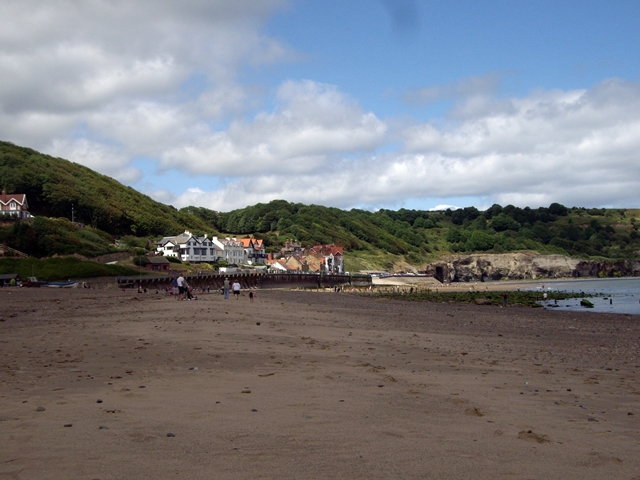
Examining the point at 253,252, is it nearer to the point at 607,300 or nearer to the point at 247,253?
the point at 247,253

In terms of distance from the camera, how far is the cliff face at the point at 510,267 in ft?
548

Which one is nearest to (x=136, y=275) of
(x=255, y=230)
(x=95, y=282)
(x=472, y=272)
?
(x=95, y=282)

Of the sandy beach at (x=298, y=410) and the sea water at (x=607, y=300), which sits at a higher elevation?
the sandy beach at (x=298, y=410)

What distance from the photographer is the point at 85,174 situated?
14562 centimetres

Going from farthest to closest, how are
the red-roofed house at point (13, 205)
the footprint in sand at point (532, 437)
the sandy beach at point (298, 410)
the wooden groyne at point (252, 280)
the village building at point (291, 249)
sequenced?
the village building at point (291, 249) < the red-roofed house at point (13, 205) < the wooden groyne at point (252, 280) < the footprint in sand at point (532, 437) < the sandy beach at point (298, 410)

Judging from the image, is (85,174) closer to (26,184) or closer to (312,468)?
(26,184)

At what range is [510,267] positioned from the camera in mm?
170000

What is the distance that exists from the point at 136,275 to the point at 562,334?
188 feet

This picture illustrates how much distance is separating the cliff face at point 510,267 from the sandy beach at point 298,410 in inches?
6173

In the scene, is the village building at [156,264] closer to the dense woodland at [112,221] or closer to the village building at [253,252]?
the dense woodland at [112,221]

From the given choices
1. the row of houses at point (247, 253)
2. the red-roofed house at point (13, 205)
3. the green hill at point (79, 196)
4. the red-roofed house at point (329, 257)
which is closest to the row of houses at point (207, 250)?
the row of houses at point (247, 253)

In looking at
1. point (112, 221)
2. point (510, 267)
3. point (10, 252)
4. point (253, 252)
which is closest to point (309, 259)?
point (253, 252)

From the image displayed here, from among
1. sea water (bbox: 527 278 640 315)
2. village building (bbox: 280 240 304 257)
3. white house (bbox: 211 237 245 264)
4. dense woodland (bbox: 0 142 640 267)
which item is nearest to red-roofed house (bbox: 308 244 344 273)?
village building (bbox: 280 240 304 257)

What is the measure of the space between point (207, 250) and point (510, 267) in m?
101
